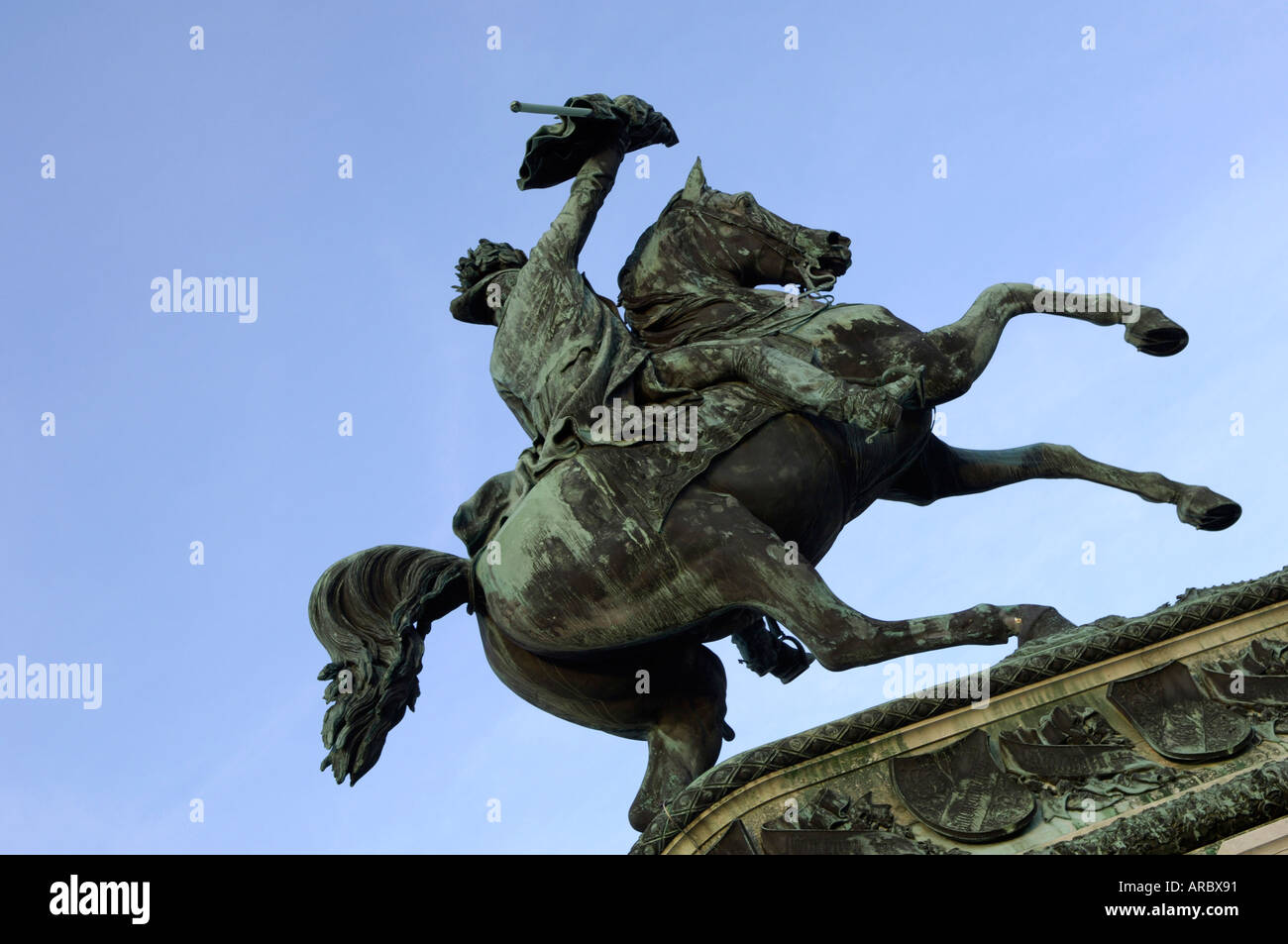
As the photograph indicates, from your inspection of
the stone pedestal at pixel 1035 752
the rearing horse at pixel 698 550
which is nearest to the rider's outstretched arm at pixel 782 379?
the rearing horse at pixel 698 550

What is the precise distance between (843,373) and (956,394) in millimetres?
729

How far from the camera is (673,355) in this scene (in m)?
9.77

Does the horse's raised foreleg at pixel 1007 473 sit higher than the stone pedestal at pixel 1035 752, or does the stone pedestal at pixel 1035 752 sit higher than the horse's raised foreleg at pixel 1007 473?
the horse's raised foreleg at pixel 1007 473

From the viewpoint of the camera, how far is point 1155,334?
10508 mm

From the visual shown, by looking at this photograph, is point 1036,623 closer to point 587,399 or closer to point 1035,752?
point 1035,752

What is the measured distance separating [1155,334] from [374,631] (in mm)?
4840

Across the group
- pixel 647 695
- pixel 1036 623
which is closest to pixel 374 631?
pixel 647 695

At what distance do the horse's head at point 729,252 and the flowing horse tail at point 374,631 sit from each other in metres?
2.19

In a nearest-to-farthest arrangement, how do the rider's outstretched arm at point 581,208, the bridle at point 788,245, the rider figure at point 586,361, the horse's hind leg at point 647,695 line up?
the rider figure at point 586,361 → the horse's hind leg at point 647,695 → the rider's outstretched arm at point 581,208 → the bridle at point 788,245

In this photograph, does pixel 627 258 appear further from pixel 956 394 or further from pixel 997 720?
pixel 997 720

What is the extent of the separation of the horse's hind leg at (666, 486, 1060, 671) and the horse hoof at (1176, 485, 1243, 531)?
2.17 metres

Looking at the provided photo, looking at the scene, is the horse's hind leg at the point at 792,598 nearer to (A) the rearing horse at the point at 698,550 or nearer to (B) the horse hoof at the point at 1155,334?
(A) the rearing horse at the point at 698,550

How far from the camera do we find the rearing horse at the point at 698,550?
884 centimetres
